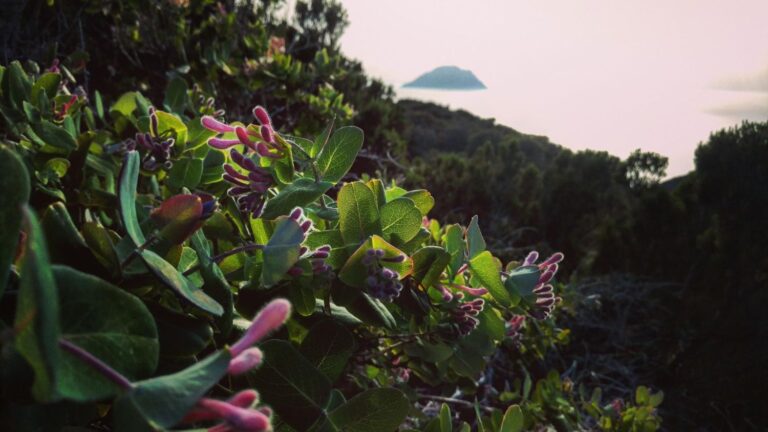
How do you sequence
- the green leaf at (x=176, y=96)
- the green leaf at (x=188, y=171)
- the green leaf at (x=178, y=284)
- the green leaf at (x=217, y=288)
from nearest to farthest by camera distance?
the green leaf at (x=178, y=284), the green leaf at (x=217, y=288), the green leaf at (x=188, y=171), the green leaf at (x=176, y=96)

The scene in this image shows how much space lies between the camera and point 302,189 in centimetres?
60

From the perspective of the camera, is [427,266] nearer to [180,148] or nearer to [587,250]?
[180,148]

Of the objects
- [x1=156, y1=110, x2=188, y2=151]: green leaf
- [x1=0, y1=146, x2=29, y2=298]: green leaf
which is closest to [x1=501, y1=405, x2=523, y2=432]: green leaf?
[x1=0, y1=146, x2=29, y2=298]: green leaf

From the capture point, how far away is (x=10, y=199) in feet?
0.98

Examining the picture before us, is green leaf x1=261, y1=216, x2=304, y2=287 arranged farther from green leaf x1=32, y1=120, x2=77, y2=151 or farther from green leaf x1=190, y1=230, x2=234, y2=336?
green leaf x1=32, y1=120, x2=77, y2=151

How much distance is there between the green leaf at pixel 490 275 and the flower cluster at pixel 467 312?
3cm

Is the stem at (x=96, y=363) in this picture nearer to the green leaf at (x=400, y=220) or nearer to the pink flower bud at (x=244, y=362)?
the pink flower bud at (x=244, y=362)

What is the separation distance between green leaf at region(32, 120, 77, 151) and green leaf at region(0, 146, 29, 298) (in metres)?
0.63

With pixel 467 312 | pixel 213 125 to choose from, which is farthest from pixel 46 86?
pixel 467 312

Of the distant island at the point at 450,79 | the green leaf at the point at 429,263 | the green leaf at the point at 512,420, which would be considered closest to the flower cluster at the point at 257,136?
the green leaf at the point at 429,263

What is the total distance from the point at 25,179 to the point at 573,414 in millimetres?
1650

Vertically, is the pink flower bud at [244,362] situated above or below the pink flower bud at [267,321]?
below

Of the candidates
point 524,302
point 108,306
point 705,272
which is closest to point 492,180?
point 705,272

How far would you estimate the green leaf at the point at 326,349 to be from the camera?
1.86 feet
